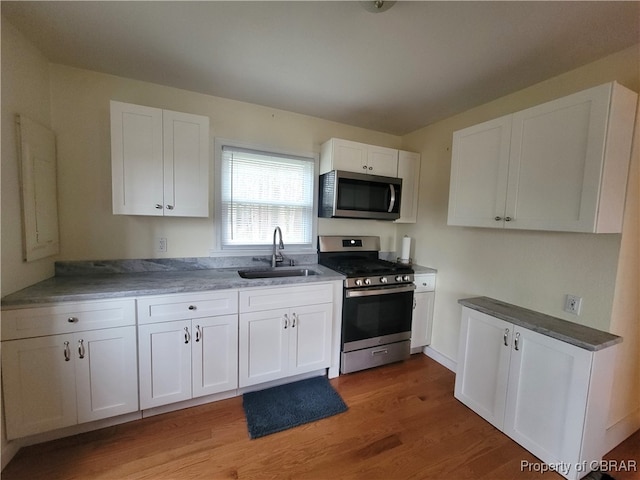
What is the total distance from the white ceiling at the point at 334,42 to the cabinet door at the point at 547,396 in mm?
1751

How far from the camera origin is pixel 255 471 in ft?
4.94

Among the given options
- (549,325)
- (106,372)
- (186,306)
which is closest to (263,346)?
(186,306)

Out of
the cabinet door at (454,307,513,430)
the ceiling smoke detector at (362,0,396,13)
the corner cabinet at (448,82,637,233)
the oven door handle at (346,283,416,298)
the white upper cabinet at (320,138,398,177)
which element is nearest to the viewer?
the ceiling smoke detector at (362,0,396,13)

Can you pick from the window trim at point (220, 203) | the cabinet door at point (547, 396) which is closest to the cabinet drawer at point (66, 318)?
the window trim at point (220, 203)

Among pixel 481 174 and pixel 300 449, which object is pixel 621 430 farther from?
pixel 300 449

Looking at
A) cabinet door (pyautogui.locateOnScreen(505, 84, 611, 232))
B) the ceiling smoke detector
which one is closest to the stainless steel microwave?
cabinet door (pyautogui.locateOnScreen(505, 84, 611, 232))

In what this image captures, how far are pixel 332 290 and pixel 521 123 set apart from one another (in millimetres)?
1828

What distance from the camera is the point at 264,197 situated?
2.65m

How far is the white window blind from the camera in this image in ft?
8.23

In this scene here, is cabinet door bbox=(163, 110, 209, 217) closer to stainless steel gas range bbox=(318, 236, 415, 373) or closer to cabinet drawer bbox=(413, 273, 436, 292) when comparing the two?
stainless steel gas range bbox=(318, 236, 415, 373)

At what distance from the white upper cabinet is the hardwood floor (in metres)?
2.12

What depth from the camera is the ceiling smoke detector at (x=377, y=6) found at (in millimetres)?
1258

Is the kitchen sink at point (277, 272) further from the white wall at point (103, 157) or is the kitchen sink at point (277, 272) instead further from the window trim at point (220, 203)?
the white wall at point (103, 157)

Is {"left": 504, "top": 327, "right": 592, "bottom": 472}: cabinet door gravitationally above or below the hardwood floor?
above
